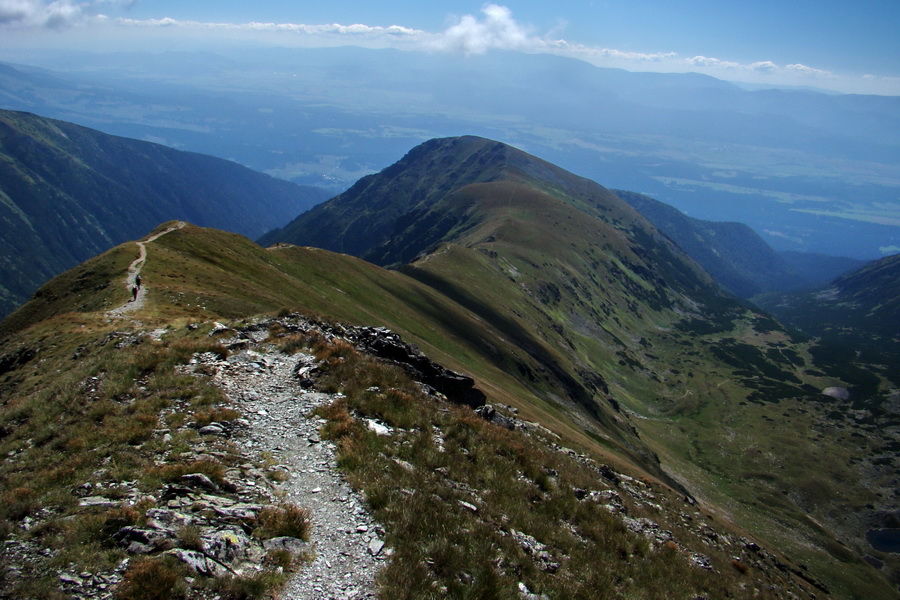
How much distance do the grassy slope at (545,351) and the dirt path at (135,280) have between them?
37.0 inches

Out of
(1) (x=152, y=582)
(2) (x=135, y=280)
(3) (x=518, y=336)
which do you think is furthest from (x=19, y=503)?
(3) (x=518, y=336)

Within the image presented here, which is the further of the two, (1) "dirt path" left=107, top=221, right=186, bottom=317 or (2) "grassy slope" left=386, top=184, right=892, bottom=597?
(2) "grassy slope" left=386, top=184, right=892, bottom=597

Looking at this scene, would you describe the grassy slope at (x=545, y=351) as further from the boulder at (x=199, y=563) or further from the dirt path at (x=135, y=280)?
the boulder at (x=199, y=563)

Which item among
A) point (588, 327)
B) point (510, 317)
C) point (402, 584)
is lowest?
point (588, 327)

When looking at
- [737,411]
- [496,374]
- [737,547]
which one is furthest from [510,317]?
[737,411]

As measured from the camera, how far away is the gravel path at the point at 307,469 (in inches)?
362

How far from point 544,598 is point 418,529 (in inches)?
128

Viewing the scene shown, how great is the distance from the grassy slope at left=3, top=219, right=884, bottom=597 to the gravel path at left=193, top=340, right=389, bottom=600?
15.0 metres

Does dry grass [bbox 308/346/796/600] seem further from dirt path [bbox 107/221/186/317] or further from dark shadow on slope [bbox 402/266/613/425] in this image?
dark shadow on slope [bbox 402/266/613/425]

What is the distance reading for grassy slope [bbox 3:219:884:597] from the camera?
46.4m

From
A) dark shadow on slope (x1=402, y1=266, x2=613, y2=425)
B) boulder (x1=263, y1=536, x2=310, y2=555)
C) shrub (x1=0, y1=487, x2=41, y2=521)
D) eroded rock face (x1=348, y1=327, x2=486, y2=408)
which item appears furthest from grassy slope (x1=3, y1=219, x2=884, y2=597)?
boulder (x1=263, y1=536, x2=310, y2=555)

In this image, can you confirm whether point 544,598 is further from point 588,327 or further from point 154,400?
point 588,327

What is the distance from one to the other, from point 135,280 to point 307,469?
37.9 metres

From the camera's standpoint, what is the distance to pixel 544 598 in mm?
10469
